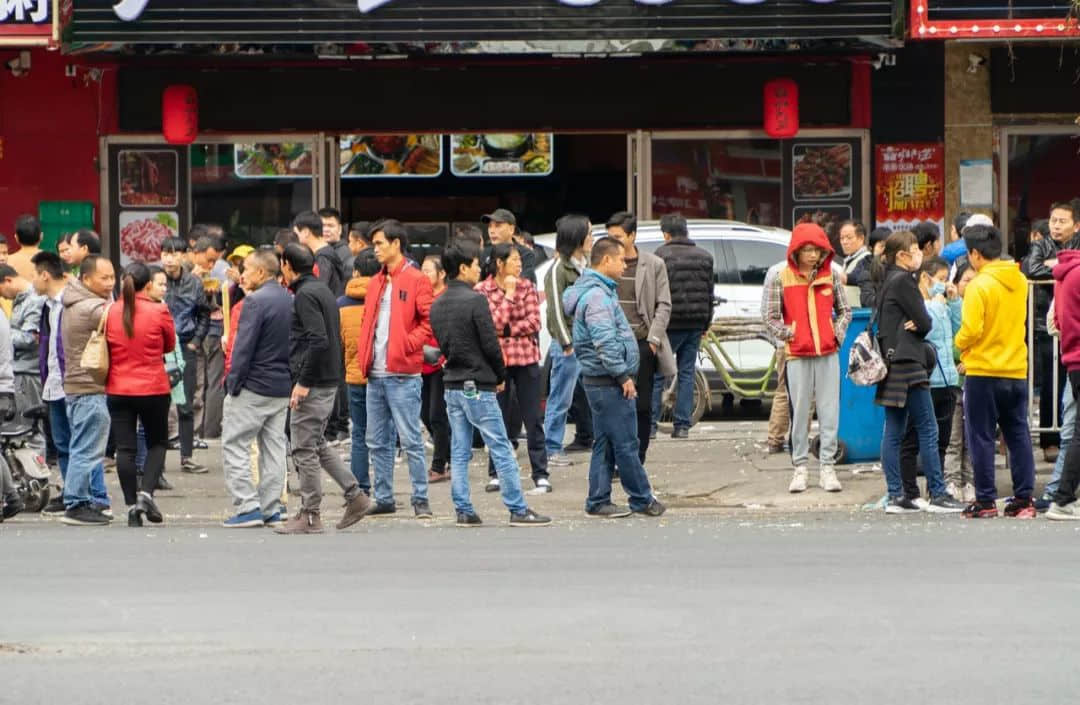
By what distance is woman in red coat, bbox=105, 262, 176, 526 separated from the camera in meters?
12.3

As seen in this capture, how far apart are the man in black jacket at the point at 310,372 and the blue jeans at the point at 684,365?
4.26 m

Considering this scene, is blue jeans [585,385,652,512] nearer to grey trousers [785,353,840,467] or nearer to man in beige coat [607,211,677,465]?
man in beige coat [607,211,677,465]

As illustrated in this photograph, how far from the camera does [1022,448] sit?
12.3 m

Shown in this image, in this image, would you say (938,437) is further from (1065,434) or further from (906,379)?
(1065,434)

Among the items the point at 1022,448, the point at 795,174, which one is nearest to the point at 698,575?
the point at 1022,448

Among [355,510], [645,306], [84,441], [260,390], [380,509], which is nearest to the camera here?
[260,390]

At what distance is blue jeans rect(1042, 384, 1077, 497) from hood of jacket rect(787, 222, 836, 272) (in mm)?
1882

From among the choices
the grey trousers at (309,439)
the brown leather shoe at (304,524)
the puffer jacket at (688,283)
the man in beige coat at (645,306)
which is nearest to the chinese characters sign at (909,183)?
the puffer jacket at (688,283)

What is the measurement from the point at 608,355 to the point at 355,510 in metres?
1.93

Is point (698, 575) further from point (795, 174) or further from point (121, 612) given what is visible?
point (795, 174)

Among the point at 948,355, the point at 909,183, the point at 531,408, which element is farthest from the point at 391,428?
the point at 909,183

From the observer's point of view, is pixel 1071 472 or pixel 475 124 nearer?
pixel 1071 472

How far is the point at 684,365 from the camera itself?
1611cm

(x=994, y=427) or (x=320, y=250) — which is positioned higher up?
(x=320, y=250)
